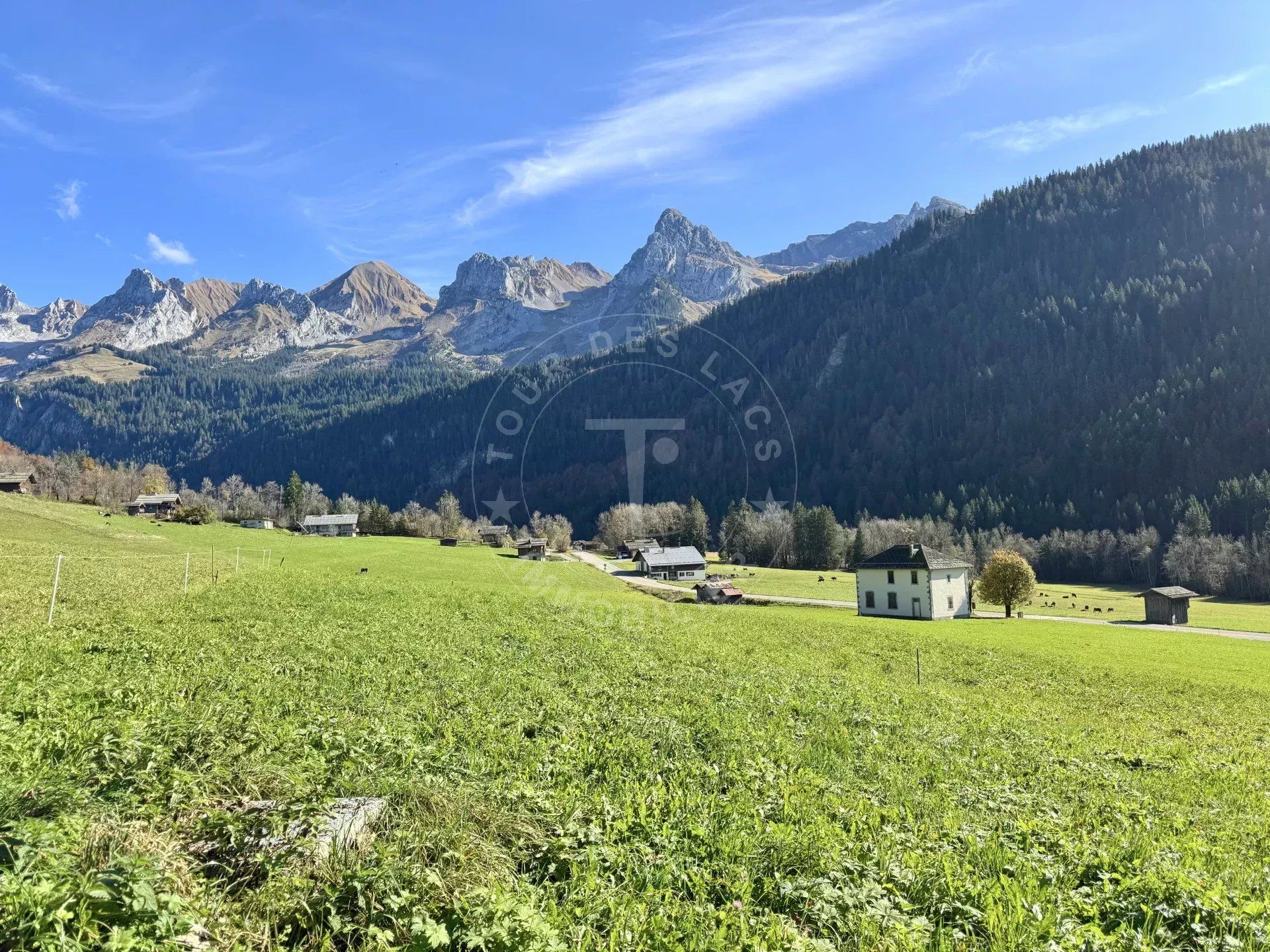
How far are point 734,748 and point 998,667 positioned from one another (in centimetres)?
2438

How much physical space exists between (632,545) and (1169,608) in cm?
8937

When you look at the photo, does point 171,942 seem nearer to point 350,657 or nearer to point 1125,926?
point 1125,926

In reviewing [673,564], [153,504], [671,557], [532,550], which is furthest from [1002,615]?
[153,504]

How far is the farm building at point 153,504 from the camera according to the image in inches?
4909

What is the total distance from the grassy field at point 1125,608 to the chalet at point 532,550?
209ft

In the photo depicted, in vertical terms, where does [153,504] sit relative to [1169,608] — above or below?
above

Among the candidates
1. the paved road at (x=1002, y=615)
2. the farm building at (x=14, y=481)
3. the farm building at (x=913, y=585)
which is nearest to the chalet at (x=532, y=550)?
the paved road at (x=1002, y=615)

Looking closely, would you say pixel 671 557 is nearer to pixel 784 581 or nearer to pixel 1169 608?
pixel 784 581

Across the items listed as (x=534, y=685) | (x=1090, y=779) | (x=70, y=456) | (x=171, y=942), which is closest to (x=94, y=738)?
(x=171, y=942)

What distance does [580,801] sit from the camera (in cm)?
820

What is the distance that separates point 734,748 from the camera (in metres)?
11.4

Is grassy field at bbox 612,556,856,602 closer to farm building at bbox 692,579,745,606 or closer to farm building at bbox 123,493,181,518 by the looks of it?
farm building at bbox 692,579,745,606

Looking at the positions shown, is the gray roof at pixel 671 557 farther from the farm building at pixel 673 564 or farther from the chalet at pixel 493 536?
the chalet at pixel 493 536

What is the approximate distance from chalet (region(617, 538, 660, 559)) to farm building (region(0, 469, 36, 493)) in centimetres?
10796
